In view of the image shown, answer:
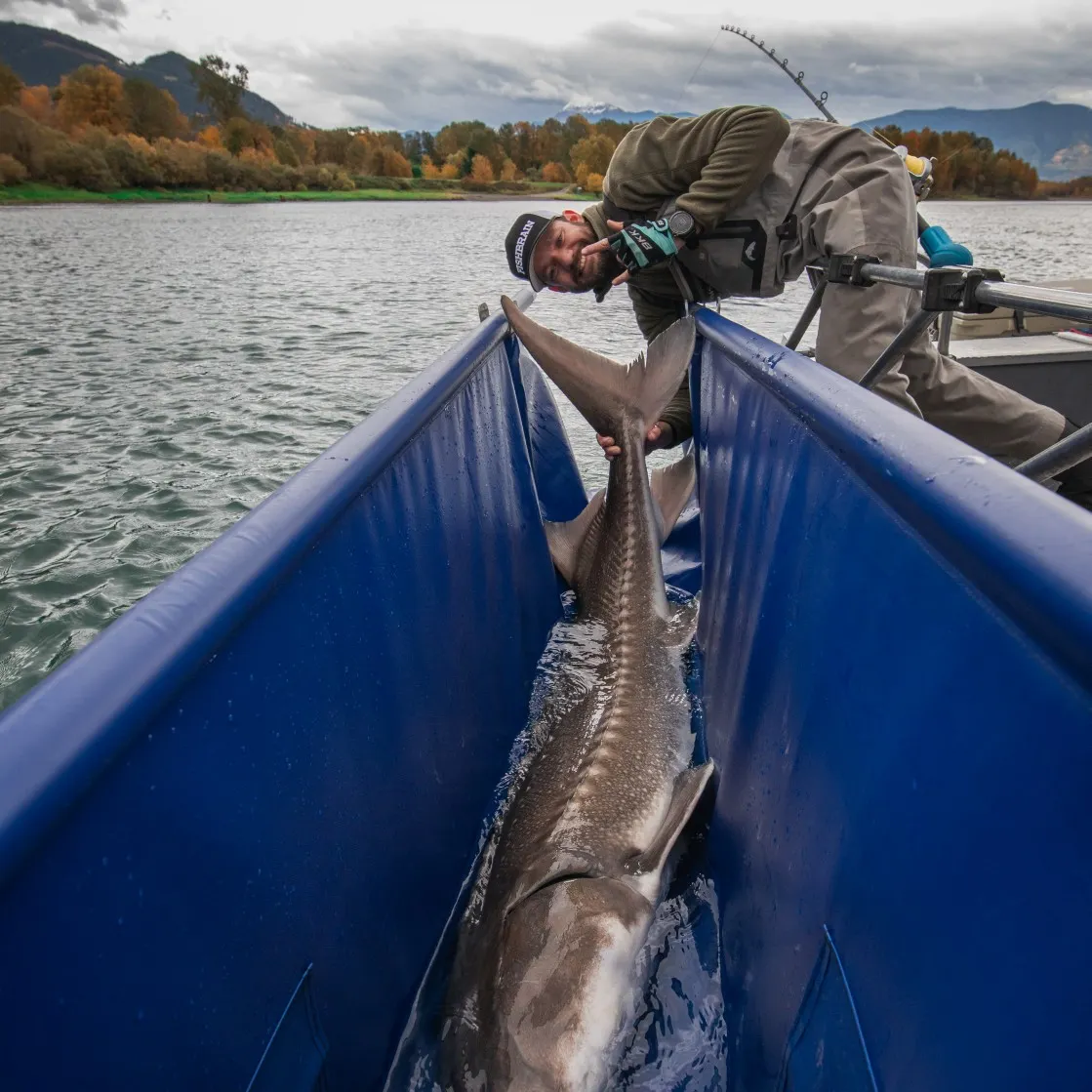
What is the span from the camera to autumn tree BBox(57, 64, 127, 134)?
82438 millimetres

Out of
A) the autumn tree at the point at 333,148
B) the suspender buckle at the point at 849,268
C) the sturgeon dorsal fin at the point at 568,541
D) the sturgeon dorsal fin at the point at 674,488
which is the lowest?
the autumn tree at the point at 333,148

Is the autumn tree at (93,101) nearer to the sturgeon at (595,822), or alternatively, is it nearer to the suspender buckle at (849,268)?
the sturgeon at (595,822)

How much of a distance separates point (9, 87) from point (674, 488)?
105667 mm

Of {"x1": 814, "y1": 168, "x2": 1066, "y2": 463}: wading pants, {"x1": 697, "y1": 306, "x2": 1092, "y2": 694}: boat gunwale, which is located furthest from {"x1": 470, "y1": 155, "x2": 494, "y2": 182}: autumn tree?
{"x1": 697, "y1": 306, "x2": 1092, "y2": 694}: boat gunwale

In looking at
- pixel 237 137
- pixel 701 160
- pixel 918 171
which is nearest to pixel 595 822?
pixel 701 160

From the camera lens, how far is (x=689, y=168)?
3.26 m

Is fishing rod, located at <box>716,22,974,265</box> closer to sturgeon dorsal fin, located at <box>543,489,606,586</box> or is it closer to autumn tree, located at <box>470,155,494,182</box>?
sturgeon dorsal fin, located at <box>543,489,606,586</box>

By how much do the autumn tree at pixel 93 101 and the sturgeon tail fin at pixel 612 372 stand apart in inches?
3860

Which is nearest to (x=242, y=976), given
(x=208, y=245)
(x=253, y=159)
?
(x=208, y=245)

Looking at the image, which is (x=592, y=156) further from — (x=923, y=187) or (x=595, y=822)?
(x=595, y=822)

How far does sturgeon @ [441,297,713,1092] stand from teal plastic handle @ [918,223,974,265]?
2.92 ft

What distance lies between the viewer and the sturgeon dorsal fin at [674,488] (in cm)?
358

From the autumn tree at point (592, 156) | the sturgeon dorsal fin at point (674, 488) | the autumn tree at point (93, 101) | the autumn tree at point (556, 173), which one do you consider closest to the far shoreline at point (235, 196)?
the autumn tree at point (592, 156)

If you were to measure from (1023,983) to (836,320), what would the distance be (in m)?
2.64
